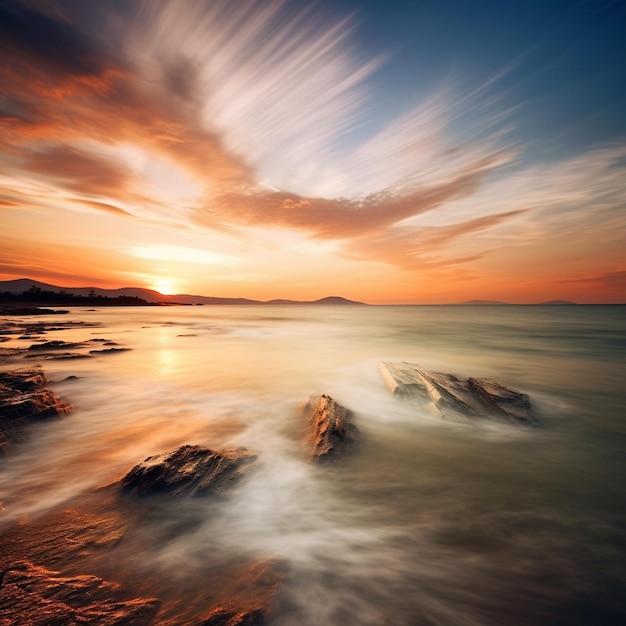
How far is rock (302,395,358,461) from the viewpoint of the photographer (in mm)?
5605

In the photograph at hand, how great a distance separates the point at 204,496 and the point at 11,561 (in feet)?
6.28

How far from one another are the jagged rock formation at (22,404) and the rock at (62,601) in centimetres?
379

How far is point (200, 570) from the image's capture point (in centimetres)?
312

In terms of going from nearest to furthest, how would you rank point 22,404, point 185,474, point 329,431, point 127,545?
point 127,545 < point 185,474 < point 329,431 < point 22,404

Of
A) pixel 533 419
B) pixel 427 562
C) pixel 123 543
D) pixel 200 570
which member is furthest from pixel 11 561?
pixel 533 419

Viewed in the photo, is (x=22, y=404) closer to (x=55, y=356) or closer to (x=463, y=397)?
(x=55, y=356)

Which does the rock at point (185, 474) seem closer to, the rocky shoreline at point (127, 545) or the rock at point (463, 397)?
the rocky shoreline at point (127, 545)

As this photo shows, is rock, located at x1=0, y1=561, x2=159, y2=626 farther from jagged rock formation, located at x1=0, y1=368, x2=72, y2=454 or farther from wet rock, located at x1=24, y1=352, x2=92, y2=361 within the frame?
wet rock, located at x1=24, y1=352, x2=92, y2=361

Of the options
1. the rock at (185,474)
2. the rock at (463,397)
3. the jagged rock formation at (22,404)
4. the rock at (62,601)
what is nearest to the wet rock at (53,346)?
the jagged rock formation at (22,404)

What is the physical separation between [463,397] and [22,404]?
1031 cm

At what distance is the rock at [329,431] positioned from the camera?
5605 millimetres

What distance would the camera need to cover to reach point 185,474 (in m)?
4.38

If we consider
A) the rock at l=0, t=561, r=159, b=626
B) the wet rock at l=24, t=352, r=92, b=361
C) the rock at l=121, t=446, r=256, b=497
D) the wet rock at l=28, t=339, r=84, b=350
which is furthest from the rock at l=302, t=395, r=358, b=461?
the wet rock at l=28, t=339, r=84, b=350

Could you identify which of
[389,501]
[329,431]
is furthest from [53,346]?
[389,501]
